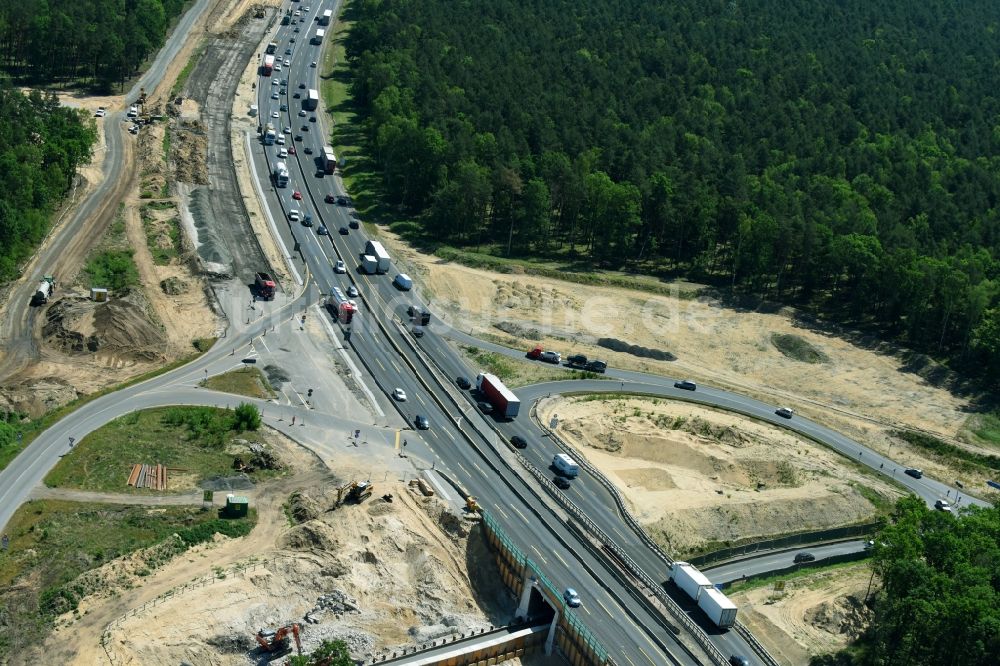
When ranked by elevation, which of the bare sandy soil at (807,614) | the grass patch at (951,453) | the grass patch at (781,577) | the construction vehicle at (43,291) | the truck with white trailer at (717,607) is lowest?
the bare sandy soil at (807,614)

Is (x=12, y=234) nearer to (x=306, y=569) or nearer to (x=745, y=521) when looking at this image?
(x=306, y=569)

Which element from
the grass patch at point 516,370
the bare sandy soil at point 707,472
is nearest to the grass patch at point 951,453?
the bare sandy soil at point 707,472

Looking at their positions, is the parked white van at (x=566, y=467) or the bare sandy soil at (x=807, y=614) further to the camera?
the parked white van at (x=566, y=467)

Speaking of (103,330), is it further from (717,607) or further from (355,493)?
(717,607)

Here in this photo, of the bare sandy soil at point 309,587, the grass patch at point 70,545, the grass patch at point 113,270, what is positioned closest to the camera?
the bare sandy soil at point 309,587

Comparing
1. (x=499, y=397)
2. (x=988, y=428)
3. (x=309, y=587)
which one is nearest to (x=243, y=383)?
(x=499, y=397)

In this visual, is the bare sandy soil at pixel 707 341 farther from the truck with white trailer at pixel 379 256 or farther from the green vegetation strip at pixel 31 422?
the green vegetation strip at pixel 31 422

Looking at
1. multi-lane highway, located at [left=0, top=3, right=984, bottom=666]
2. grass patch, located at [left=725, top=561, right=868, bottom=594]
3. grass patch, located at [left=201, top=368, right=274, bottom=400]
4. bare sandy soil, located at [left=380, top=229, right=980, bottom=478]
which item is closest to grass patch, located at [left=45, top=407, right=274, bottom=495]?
multi-lane highway, located at [left=0, top=3, right=984, bottom=666]
